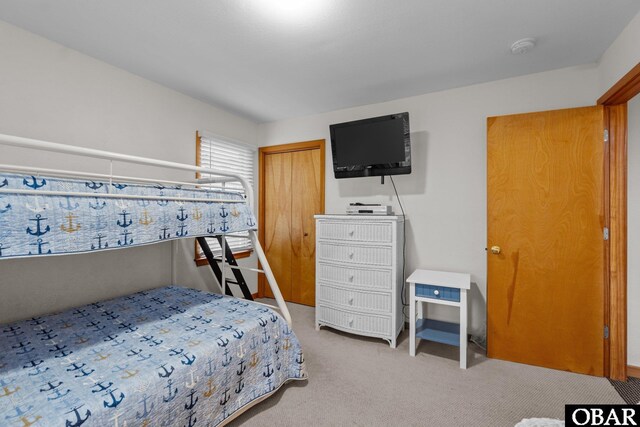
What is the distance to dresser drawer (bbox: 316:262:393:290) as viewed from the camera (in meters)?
2.59

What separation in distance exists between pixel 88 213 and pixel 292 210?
249cm

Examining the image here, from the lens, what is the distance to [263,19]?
175 centimetres

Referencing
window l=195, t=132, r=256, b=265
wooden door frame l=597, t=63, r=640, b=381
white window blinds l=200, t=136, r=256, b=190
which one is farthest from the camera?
white window blinds l=200, t=136, r=256, b=190

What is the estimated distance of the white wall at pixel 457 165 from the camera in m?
2.45

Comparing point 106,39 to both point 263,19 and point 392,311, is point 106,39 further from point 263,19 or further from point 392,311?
point 392,311

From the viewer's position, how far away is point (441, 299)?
2.34 meters

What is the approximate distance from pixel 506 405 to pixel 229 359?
1690 millimetres

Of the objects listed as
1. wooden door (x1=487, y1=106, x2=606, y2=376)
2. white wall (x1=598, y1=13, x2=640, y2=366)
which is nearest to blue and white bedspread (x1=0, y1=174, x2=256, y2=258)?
wooden door (x1=487, y1=106, x2=606, y2=376)

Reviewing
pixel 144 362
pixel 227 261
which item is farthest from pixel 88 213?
pixel 227 261

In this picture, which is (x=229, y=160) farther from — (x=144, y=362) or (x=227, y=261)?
(x=144, y=362)

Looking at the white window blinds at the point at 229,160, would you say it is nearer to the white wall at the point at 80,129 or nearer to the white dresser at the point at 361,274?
the white wall at the point at 80,129

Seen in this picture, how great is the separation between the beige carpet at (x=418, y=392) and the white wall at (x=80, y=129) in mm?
1547

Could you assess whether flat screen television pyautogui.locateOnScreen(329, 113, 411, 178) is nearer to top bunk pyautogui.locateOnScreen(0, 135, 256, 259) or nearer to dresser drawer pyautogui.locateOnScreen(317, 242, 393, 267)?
dresser drawer pyautogui.locateOnScreen(317, 242, 393, 267)

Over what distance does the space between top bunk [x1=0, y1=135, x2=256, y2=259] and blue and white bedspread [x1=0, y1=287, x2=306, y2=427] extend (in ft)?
1.73
